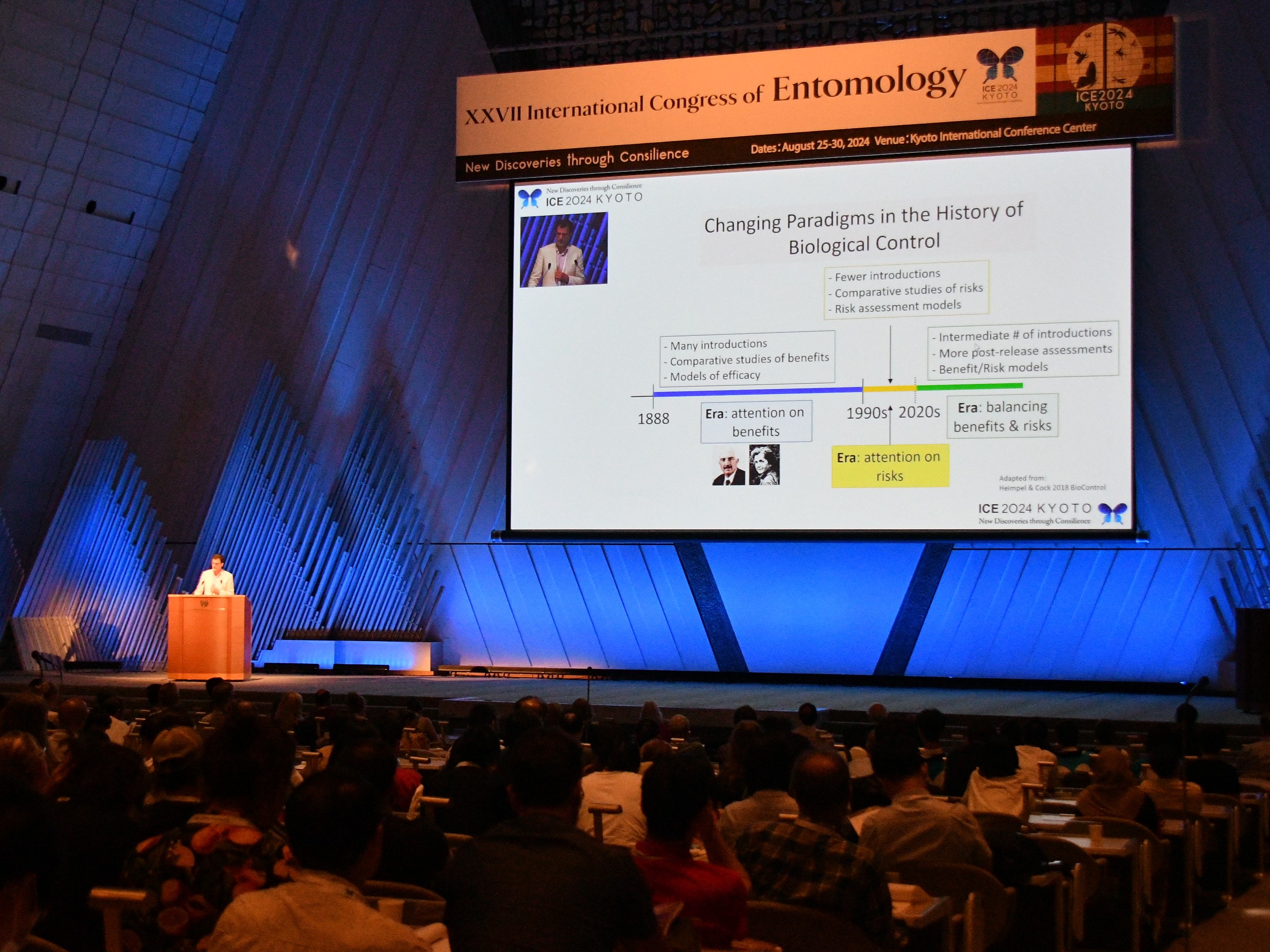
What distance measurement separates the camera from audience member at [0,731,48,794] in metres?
3.30

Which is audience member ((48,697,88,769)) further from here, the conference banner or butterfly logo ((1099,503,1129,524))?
butterfly logo ((1099,503,1129,524))

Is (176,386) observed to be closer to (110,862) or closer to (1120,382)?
(1120,382)

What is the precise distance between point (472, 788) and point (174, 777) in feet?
3.34

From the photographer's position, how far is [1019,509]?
9.92m

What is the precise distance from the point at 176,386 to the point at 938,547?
7.43m

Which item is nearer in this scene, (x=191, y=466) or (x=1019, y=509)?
(x=1019, y=509)

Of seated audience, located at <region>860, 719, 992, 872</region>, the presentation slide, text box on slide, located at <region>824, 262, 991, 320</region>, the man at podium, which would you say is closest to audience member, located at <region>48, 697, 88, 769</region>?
seated audience, located at <region>860, 719, 992, 872</region>

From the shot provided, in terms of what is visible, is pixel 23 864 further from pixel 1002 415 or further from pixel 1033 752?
pixel 1002 415

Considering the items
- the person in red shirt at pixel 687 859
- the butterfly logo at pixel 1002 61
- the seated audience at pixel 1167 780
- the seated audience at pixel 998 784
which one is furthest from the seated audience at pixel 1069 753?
the butterfly logo at pixel 1002 61

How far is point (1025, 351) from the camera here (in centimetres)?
994

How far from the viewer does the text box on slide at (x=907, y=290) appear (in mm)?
10078

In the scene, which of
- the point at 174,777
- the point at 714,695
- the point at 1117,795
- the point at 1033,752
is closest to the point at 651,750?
the point at 1033,752

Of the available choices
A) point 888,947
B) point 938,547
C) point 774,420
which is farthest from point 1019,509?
point 888,947

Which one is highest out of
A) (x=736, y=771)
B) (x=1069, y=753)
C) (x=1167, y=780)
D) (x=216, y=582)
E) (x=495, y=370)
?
(x=495, y=370)
